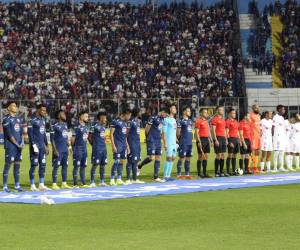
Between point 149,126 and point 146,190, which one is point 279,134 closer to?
point 149,126

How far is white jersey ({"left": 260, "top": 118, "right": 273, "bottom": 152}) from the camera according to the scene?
28.0m

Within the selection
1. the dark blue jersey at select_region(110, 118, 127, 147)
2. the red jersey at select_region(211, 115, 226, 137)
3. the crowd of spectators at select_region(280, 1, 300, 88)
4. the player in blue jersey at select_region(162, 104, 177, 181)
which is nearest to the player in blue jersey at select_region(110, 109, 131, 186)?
the dark blue jersey at select_region(110, 118, 127, 147)

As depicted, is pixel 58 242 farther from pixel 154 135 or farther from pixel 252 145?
pixel 252 145

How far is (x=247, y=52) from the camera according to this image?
5712 cm

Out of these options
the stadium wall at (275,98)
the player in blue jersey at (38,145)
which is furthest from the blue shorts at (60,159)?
the stadium wall at (275,98)

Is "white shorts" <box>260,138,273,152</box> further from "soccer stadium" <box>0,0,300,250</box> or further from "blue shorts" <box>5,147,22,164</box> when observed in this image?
"blue shorts" <box>5,147,22,164</box>

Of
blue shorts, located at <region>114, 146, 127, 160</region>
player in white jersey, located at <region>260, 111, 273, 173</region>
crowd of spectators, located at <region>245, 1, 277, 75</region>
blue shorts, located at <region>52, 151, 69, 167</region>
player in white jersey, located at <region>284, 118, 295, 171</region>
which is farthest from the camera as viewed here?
crowd of spectators, located at <region>245, 1, 277, 75</region>

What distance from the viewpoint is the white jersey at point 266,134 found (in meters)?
28.0

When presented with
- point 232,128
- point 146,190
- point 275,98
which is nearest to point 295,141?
point 232,128

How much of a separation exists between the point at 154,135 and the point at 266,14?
3542cm

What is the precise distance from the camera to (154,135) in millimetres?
24078

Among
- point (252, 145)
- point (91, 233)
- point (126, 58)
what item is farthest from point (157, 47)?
point (91, 233)

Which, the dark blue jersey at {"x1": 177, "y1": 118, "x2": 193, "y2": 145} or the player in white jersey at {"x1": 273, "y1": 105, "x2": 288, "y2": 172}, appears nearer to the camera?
the dark blue jersey at {"x1": 177, "y1": 118, "x2": 193, "y2": 145}

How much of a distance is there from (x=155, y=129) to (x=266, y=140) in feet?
17.3
